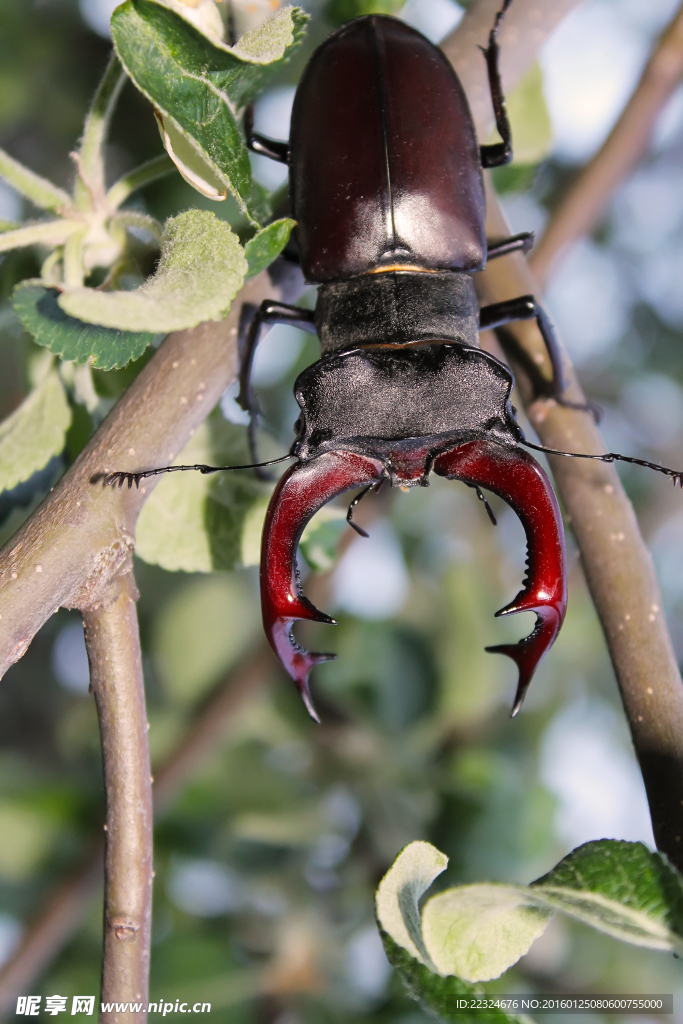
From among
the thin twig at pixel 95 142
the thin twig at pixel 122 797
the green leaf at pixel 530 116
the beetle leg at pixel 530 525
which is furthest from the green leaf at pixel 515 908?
the green leaf at pixel 530 116

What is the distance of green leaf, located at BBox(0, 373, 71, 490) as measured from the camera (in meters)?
1.20

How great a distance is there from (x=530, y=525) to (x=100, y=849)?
1.43 metres

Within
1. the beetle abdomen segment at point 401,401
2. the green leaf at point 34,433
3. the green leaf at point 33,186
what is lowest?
the green leaf at point 34,433

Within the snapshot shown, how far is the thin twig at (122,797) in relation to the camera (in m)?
0.95

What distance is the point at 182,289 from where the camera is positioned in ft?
2.82

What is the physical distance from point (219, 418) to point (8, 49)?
5.10 ft

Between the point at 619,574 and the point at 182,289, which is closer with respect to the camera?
the point at 182,289

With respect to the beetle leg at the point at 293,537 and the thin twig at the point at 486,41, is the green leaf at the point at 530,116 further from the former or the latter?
the beetle leg at the point at 293,537

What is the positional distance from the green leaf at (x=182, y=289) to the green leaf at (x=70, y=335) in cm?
8

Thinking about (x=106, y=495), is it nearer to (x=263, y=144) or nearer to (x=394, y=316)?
(x=394, y=316)

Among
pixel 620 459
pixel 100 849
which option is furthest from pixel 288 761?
pixel 620 459

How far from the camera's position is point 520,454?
1.00 meters

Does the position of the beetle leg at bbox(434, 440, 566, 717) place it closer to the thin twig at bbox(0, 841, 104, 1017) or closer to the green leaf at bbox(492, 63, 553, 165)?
the green leaf at bbox(492, 63, 553, 165)
